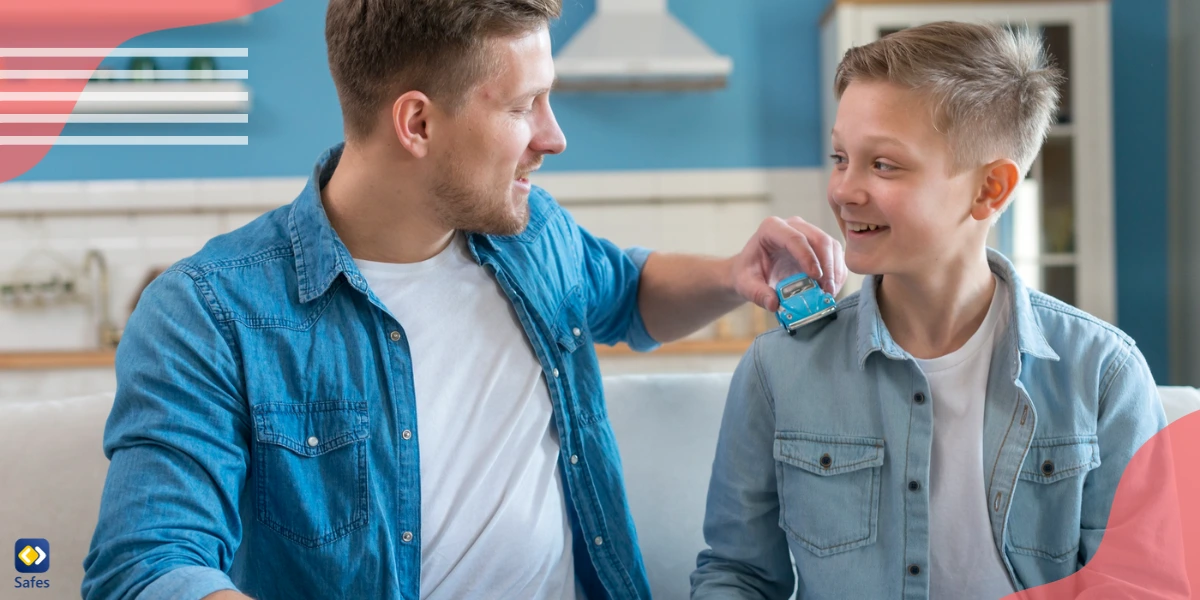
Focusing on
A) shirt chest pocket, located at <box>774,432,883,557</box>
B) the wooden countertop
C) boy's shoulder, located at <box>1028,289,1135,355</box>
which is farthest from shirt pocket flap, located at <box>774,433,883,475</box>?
the wooden countertop

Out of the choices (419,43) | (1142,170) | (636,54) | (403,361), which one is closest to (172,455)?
(403,361)

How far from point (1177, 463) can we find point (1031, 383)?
0.83 ft

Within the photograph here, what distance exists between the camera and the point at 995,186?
1.23 meters

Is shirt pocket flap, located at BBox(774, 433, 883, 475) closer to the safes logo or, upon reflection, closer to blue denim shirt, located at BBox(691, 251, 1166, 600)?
blue denim shirt, located at BBox(691, 251, 1166, 600)

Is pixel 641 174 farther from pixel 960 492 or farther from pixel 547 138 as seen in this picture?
pixel 960 492

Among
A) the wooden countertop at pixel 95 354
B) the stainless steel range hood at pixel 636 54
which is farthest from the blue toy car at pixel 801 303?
the stainless steel range hood at pixel 636 54

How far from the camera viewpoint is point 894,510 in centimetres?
119

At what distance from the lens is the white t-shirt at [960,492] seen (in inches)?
46.2

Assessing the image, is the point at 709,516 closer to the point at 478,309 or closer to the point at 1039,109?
the point at 478,309

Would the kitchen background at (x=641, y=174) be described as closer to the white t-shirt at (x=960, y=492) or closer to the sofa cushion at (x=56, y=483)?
the sofa cushion at (x=56, y=483)

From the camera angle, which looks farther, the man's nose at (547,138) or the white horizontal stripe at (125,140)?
the white horizontal stripe at (125,140)

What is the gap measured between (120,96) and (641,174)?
82.2 inches

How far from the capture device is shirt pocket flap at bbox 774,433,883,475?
122 cm

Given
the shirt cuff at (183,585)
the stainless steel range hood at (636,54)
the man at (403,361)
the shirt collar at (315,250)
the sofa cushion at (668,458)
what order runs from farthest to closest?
1. the stainless steel range hood at (636,54)
2. the sofa cushion at (668,458)
3. the shirt collar at (315,250)
4. the man at (403,361)
5. the shirt cuff at (183,585)
